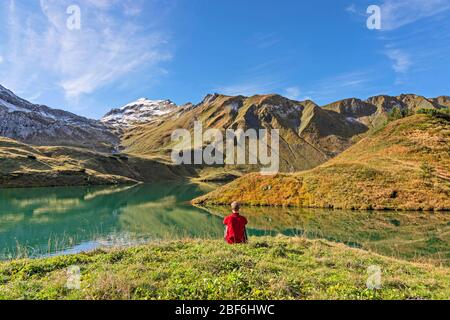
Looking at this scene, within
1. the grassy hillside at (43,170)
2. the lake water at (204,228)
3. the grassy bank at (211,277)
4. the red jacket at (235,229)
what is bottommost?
the lake water at (204,228)

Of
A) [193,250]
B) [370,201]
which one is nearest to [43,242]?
[193,250]

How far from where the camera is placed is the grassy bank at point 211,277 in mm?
11273

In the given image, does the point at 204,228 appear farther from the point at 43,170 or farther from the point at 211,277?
the point at 43,170

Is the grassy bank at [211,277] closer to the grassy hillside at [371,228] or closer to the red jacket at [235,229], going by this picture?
the red jacket at [235,229]

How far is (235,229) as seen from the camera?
65.3 feet

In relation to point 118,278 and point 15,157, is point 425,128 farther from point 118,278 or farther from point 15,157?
point 15,157

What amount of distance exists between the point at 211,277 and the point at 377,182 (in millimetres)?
66828

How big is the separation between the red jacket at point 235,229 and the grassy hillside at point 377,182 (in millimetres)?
51201

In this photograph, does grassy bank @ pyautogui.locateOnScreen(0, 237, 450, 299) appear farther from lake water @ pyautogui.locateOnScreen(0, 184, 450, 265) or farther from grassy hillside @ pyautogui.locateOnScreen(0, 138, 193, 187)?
grassy hillside @ pyautogui.locateOnScreen(0, 138, 193, 187)

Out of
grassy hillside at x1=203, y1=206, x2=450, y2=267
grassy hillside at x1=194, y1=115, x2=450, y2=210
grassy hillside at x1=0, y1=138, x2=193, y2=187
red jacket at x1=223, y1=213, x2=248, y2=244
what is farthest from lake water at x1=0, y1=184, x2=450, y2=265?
grassy hillside at x1=0, y1=138, x2=193, y2=187

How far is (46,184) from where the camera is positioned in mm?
149625

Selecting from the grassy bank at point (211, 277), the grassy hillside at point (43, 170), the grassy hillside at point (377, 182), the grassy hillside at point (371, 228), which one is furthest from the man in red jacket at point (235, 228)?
the grassy hillside at point (43, 170)
